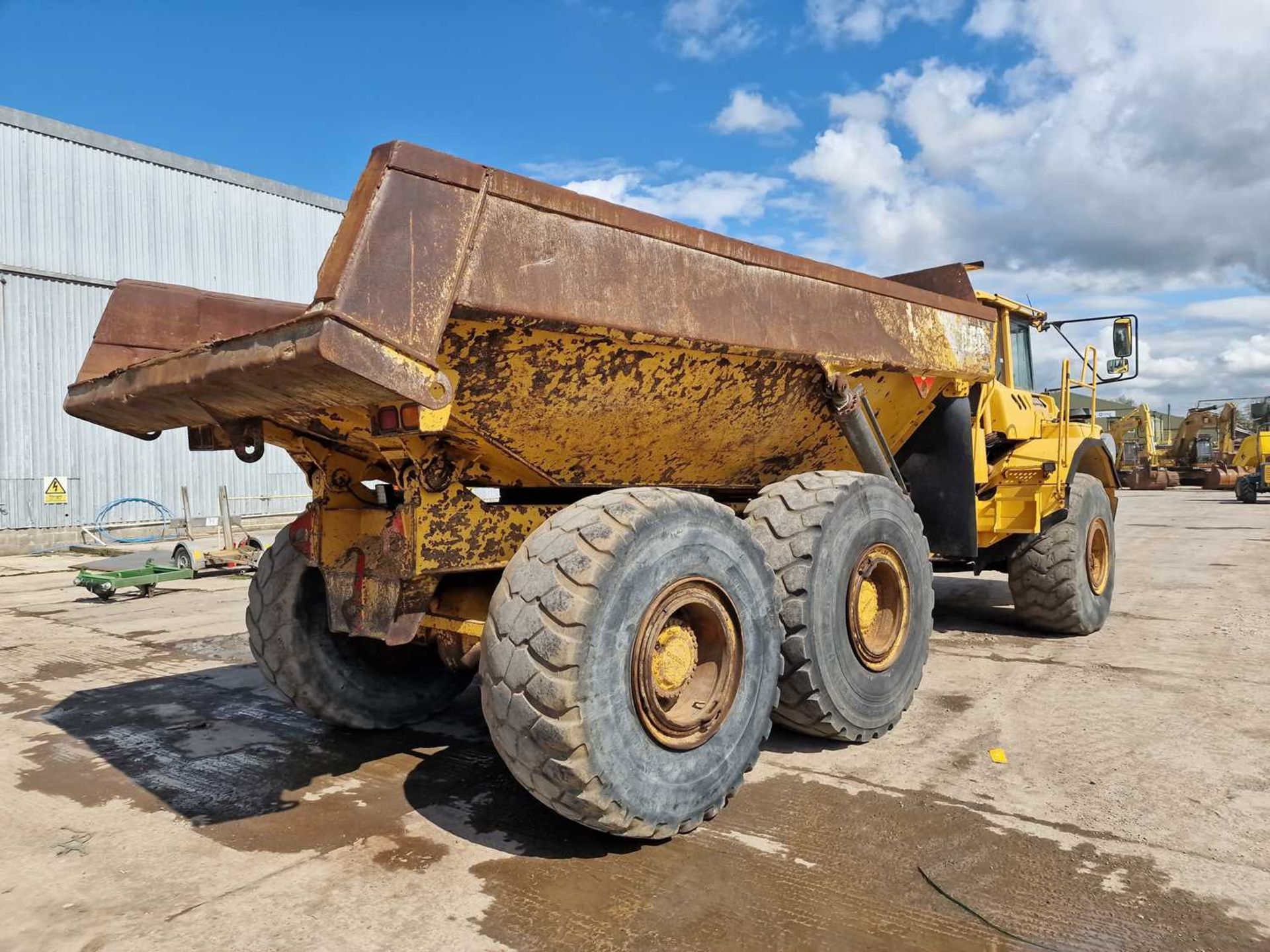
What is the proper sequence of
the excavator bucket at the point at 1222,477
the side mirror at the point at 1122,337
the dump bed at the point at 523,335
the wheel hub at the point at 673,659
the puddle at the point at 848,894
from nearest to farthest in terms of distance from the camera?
the puddle at the point at 848,894, the dump bed at the point at 523,335, the wheel hub at the point at 673,659, the side mirror at the point at 1122,337, the excavator bucket at the point at 1222,477

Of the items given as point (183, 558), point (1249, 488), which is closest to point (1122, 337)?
point (183, 558)

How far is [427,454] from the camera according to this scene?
344 centimetres

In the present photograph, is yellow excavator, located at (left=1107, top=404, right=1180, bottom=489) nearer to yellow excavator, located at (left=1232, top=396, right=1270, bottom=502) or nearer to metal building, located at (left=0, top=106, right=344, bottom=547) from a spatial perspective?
yellow excavator, located at (left=1232, top=396, right=1270, bottom=502)

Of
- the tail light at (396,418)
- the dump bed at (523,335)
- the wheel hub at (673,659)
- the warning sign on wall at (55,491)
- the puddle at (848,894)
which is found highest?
Answer: the dump bed at (523,335)

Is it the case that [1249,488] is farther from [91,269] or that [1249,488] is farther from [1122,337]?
[91,269]

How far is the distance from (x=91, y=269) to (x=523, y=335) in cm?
1889

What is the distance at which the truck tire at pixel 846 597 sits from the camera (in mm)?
3943

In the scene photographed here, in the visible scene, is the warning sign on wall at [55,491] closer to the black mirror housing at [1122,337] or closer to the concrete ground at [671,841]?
the concrete ground at [671,841]

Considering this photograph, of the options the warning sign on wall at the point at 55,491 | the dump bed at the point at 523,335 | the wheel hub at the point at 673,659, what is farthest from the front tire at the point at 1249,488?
the warning sign on wall at the point at 55,491

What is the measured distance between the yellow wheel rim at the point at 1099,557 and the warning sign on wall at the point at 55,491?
18.1 m

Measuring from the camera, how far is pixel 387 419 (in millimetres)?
3092

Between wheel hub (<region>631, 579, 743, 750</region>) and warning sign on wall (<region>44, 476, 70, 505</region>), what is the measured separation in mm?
18056

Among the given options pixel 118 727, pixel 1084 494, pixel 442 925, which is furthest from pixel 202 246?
pixel 442 925

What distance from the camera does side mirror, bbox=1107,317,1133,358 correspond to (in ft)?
21.5
